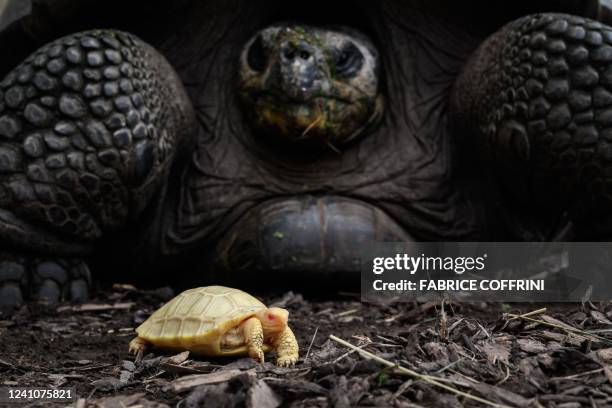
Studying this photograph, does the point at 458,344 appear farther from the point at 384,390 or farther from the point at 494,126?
the point at 494,126

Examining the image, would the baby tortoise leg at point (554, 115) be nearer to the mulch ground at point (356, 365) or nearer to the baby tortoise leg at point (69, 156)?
the mulch ground at point (356, 365)

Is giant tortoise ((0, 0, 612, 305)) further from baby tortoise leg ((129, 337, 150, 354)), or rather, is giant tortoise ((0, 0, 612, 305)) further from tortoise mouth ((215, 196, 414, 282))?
baby tortoise leg ((129, 337, 150, 354))

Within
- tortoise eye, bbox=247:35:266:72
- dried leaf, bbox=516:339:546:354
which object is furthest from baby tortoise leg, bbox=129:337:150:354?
tortoise eye, bbox=247:35:266:72

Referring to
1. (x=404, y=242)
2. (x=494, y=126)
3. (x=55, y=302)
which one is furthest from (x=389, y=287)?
(x=55, y=302)

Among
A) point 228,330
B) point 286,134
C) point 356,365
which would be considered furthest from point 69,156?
point 356,365

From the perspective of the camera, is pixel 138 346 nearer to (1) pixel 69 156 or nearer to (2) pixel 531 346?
(1) pixel 69 156
